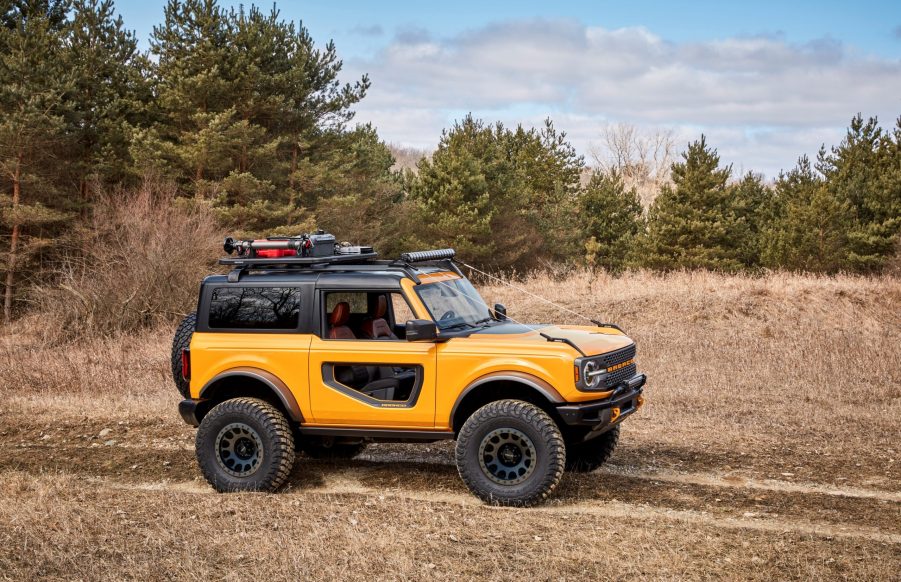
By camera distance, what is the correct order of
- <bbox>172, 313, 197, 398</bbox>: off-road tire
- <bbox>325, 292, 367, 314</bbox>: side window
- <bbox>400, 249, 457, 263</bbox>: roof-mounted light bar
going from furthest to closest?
<bbox>172, 313, 197, 398</bbox>: off-road tire, <bbox>325, 292, 367, 314</bbox>: side window, <bbox>400, 249, 457, 263</bbox>: roof-mounted light bar

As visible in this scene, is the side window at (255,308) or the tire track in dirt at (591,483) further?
the side window at (255,308)

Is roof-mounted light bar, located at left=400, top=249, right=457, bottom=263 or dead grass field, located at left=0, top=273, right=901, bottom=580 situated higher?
roof-mounted light bar, located at left=400, top=249, right=457, bottom=263

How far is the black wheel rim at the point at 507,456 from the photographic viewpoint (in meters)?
7.29

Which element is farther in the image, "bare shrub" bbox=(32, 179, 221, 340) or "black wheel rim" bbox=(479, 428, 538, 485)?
"bare shrub" bbox=(32, 179, 221, 340)

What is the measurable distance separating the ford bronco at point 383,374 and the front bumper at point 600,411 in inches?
0.5

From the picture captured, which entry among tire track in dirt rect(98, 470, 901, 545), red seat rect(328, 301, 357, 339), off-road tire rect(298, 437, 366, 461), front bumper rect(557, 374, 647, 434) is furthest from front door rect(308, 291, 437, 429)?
off-road tire rect(298, 437, 366, 461)

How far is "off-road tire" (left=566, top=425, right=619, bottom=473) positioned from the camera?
8508 millimetres

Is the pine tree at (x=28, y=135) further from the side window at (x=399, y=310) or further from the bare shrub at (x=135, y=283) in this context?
the side window at (x=399, y=310)

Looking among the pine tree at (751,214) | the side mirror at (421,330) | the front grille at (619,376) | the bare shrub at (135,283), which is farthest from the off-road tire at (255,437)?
the pine tree at (751,214)

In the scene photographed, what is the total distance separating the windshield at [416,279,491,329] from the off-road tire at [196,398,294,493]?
67.6 inches

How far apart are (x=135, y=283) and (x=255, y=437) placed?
51.7 feet

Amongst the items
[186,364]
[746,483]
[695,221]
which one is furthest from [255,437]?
[695,221]

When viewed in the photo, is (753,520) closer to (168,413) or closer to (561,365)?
(561,365)

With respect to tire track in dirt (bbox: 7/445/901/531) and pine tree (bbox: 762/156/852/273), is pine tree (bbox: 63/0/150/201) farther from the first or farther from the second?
pine tree (bbox: 762/156/852/273)
